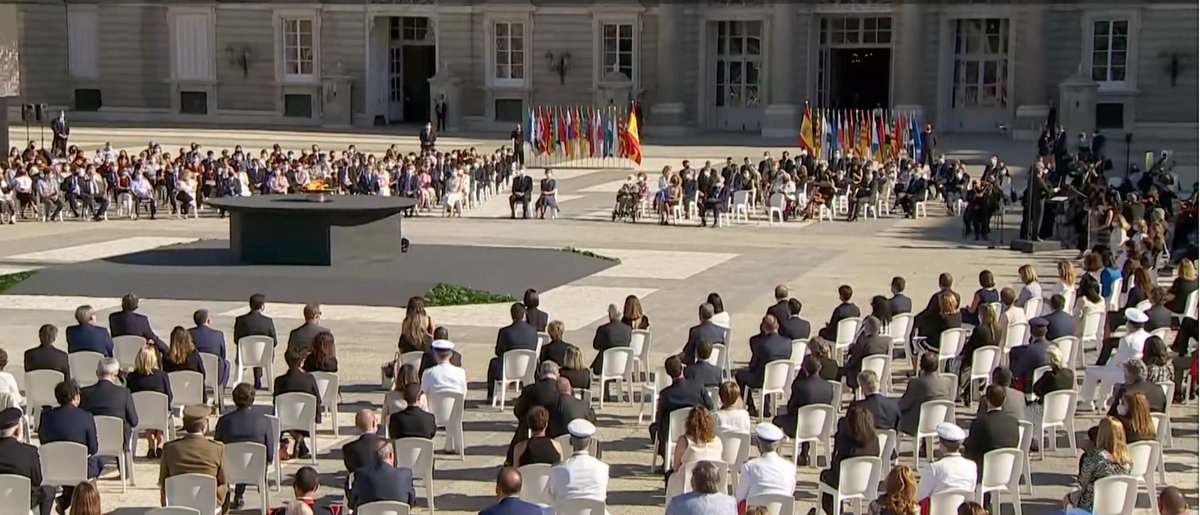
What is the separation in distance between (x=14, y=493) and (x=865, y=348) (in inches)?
311

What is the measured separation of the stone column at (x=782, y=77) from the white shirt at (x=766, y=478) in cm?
4671

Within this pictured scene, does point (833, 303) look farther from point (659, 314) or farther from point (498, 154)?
point (498, 154)

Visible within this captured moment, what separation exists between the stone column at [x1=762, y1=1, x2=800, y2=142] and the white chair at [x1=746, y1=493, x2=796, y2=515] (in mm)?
46716

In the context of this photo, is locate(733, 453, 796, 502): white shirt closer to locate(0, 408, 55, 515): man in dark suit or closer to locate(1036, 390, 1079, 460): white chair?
locate(1036, 390, 1079, 460): white chair

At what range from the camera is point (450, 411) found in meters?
15.1

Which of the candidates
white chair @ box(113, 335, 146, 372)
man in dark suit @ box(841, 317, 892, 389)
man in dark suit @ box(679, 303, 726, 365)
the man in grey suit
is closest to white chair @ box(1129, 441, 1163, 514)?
the man in grey suit

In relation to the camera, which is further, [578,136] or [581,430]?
[578,136]

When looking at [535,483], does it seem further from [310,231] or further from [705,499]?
[310,231]

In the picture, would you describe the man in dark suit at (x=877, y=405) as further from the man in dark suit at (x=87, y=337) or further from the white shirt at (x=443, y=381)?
the man in dark suit at (x=87, y=337)

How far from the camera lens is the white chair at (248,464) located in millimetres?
12852

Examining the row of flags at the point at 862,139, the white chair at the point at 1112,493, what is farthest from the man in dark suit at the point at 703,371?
the row of flags at the point at 862,139

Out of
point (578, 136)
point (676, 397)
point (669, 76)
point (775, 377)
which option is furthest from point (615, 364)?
point (669, 76)

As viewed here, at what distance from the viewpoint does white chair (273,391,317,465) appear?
1462 cm

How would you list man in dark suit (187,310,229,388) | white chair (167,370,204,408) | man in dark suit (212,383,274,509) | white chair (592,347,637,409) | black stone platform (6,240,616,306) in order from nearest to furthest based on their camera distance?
man in dark suit (212,383,274,509), white chair (167,370,204,408), man in dark suit (187,310,229,388), white chair (592,347,637,409), black stone platform (6,240,616,306)
